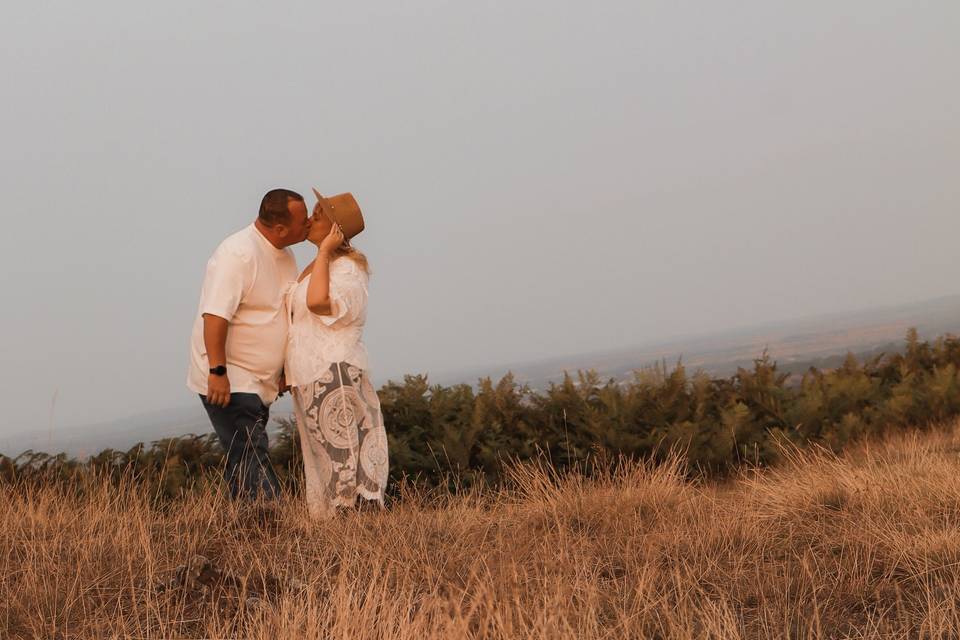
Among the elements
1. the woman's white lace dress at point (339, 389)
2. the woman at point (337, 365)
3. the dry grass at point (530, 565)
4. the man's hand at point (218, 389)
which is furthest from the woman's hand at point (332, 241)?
the dry grass at point (530, 565)

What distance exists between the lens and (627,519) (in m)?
5.84

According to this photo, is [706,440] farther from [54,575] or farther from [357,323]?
[54,575]

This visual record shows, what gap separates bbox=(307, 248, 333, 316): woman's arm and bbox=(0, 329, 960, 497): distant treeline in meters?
1.87

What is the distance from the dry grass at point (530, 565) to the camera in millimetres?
4086

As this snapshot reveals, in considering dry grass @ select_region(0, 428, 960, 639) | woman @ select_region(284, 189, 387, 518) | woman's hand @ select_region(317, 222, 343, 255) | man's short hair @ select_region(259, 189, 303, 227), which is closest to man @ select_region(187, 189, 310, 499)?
man's short hair @ select_region(259, 189, 303, 227)

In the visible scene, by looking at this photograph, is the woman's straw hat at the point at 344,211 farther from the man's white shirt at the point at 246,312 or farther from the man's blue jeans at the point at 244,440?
the man's blue jeans at the point at 244,440

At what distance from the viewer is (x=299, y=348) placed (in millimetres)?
6043

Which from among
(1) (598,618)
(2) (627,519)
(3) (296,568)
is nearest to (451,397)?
(2) (627,519)

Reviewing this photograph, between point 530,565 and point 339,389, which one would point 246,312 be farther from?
point 530,565

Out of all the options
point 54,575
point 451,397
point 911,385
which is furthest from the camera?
point 911,385

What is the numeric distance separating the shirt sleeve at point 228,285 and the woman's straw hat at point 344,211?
60 centimetres

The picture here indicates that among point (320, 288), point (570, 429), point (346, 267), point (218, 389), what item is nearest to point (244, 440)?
point (218, 389)

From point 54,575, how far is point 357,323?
2225mm

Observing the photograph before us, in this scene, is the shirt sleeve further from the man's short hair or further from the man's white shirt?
the man's short hair
